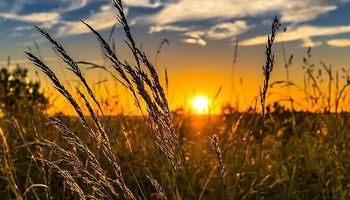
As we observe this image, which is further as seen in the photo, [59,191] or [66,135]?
[59,191]

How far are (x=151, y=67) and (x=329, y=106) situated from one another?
3.86 metres

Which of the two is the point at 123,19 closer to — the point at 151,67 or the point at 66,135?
the point at 151,67

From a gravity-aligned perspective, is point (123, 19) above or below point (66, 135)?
above

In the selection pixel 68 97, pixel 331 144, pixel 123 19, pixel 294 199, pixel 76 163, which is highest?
pixel 123 19

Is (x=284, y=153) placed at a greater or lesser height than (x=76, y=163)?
lesser

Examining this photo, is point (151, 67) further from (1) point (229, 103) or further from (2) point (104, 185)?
(1) point (229, 103)

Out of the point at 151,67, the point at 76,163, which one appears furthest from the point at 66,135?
the point at 151,67

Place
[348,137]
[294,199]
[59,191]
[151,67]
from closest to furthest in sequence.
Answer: [151,67] < [294,199] < [59,191] < [348,137]

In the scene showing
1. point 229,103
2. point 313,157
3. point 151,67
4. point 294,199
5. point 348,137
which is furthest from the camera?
point 229,103

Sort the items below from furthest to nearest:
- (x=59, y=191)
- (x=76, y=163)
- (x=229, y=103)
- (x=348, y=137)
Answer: (x=229, y=103), (x=348, y=137), (x=59, y=191), (x=76, y=163)

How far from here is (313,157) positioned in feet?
15.0

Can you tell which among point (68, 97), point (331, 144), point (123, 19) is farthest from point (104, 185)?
point (331, 144)

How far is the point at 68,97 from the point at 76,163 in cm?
19

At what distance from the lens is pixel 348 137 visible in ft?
16.7
